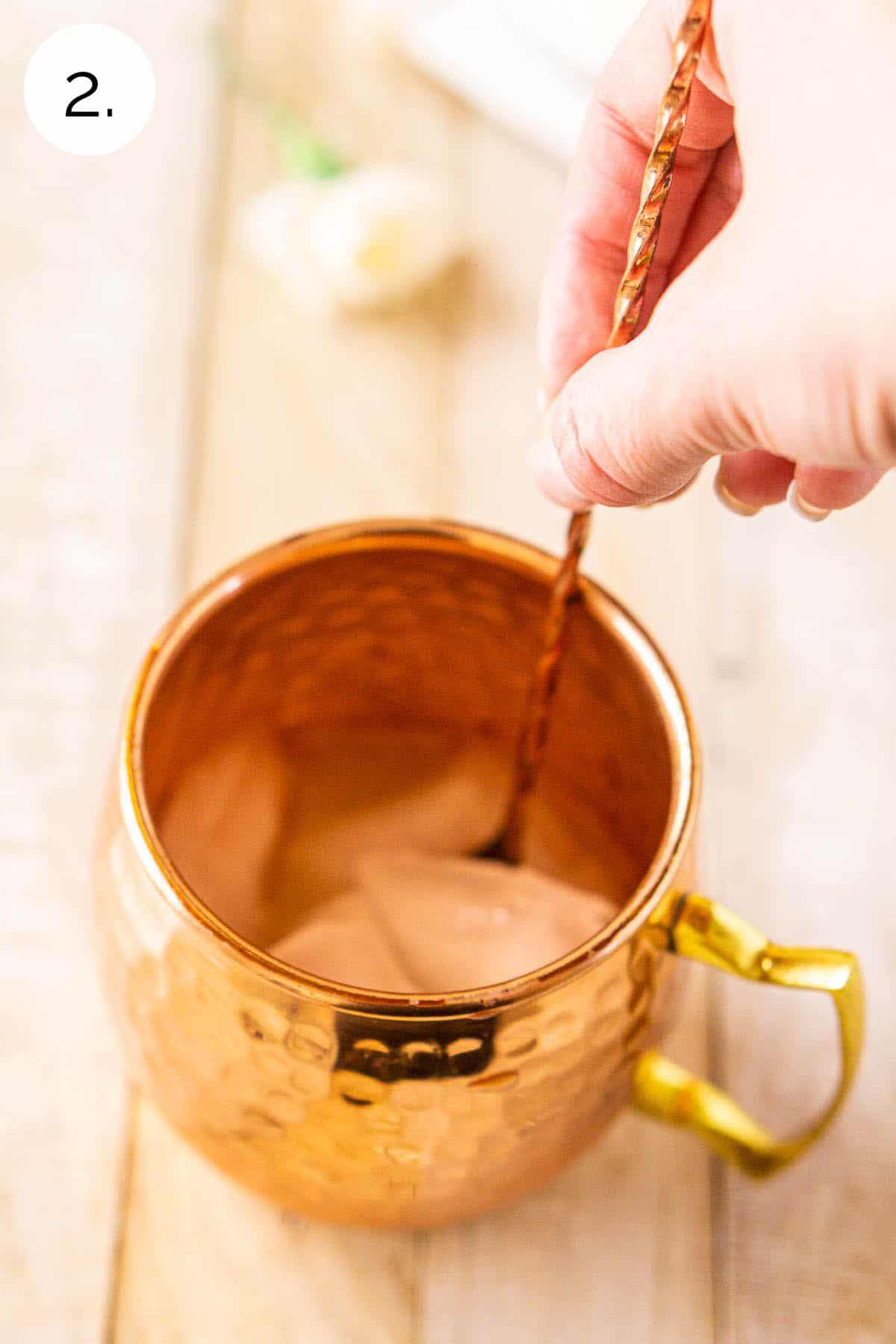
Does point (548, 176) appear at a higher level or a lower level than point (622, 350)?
higher

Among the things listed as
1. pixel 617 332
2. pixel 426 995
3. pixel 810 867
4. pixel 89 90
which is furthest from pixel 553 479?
pixel 89 90

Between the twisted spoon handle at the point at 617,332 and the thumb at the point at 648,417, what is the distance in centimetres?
3

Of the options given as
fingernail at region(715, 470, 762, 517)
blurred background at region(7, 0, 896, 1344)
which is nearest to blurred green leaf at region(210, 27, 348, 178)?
blurred background at region(7, 0, 896, 1344)

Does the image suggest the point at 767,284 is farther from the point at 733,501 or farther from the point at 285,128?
the point at 285,128

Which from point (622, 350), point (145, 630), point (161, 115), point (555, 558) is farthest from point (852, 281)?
→ point (161, 115)

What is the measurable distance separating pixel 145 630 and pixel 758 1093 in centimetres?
34

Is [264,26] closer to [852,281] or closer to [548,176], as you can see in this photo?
[548,176]

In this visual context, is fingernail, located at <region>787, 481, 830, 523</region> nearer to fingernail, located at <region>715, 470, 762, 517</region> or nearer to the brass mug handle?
fingernail, located at <region>715, 470, 762, 517</region>

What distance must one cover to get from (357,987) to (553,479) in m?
0.16

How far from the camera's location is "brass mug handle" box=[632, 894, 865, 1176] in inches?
16.0

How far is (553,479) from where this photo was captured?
1.37ft

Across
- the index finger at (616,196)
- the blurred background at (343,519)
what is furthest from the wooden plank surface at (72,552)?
the index finger at (616,196)

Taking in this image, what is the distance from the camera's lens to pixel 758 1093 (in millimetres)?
541

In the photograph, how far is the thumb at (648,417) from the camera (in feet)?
1.04
